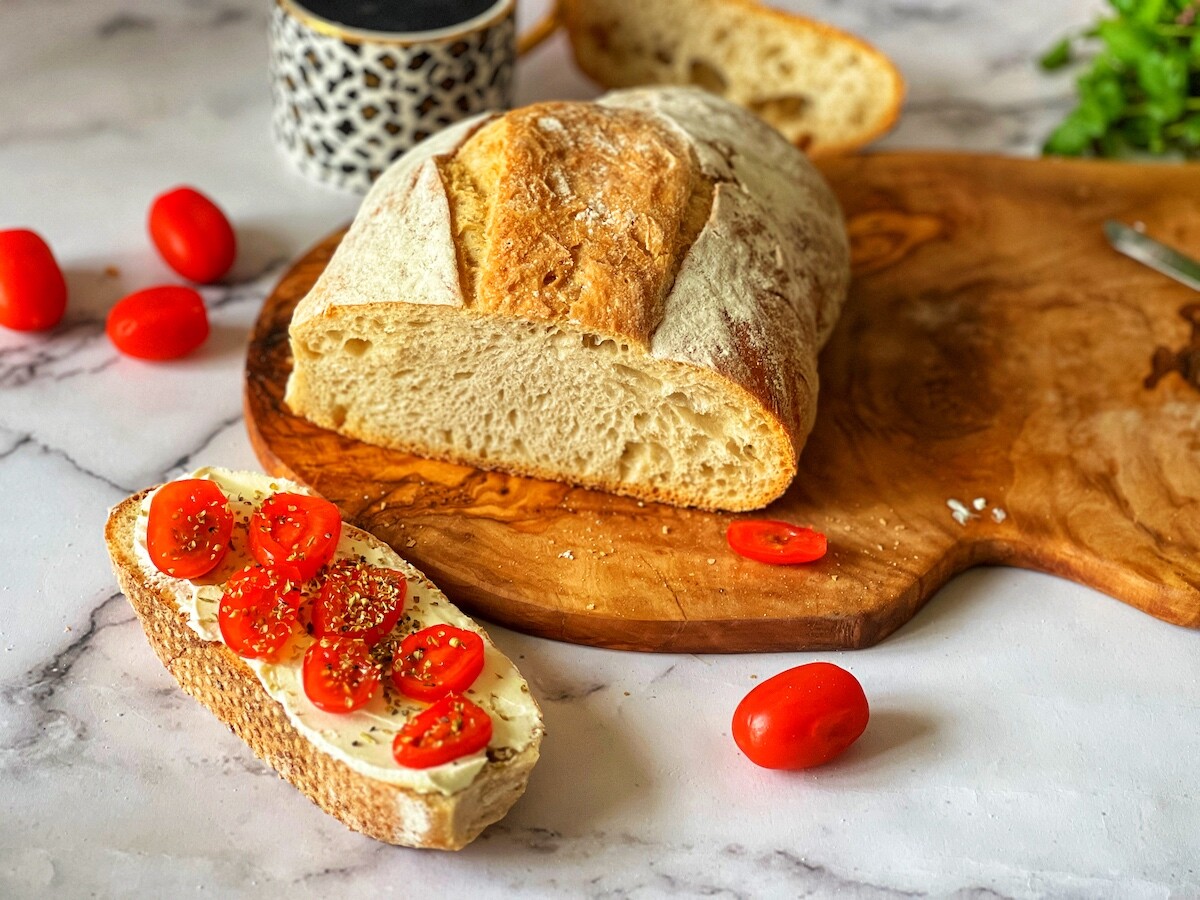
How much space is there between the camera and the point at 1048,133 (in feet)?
17.2

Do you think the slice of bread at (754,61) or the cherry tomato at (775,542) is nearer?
the cherry tomato at (775,542)

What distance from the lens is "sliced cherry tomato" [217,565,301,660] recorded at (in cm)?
267

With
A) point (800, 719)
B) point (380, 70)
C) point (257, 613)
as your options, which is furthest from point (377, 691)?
point (380, 70)

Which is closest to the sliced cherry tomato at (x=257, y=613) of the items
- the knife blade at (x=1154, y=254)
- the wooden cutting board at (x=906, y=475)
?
the wooden cutting board at (x=906, y=475)

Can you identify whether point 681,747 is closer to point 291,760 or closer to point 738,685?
point 738,685

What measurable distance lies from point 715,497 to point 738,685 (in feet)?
1.79

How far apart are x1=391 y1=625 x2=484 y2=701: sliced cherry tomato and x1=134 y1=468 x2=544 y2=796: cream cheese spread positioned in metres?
0.03

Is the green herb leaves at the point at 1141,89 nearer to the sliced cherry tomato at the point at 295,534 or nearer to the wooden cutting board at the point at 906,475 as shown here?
the wooden cutting board at the point at 906,475

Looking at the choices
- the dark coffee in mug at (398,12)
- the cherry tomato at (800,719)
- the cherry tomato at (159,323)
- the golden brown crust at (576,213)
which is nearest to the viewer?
the cherry tomato at (800,719)

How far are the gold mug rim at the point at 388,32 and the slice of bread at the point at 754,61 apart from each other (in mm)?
708

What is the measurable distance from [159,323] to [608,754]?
1.90 meters

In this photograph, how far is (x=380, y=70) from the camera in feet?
13.6

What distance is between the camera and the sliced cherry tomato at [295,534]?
285cm

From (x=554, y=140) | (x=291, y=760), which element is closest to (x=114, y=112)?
(x=554, y=140)
